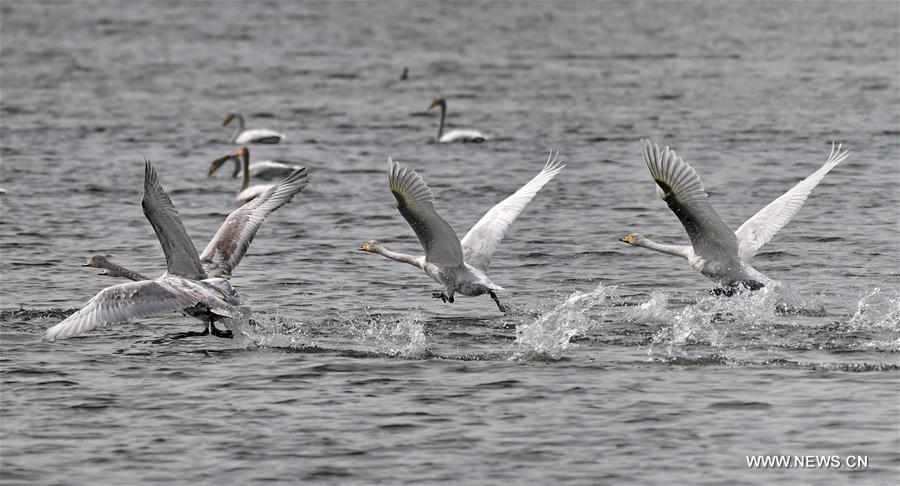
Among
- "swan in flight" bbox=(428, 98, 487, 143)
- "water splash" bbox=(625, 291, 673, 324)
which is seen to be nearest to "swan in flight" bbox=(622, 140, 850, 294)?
"water splash" bbox=(625, 291, 673, 324)

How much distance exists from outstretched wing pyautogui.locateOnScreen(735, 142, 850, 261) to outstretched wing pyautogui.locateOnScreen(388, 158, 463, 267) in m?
3.30

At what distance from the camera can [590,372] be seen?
13602 millimetres

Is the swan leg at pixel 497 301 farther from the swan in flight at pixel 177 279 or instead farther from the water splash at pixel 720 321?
the swan in flight at pixel 177 279

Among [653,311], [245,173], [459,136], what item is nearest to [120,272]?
[653,311]

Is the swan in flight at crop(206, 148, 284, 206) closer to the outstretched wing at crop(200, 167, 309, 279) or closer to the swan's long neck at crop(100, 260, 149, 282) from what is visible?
the outstretched wing at crop(200, 167, 309, 279)

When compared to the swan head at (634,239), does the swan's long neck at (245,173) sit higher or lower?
higher

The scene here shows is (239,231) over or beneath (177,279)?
over

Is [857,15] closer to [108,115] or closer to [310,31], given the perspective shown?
[310,31]

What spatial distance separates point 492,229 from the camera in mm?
16578

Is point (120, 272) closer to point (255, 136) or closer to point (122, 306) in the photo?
point (122, 306)

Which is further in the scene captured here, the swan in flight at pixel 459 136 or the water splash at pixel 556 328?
the swan in flight at pixel 459 136

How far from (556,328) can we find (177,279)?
3728 mm

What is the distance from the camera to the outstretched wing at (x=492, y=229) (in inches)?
645

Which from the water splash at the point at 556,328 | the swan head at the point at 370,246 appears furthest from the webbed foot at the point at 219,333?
the water splash at the point at 556,328
